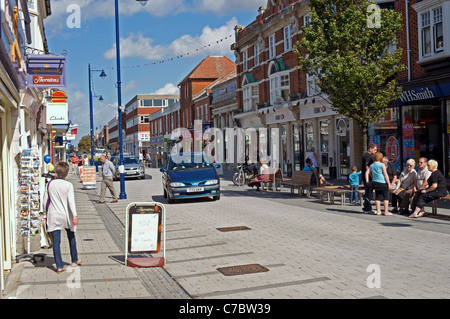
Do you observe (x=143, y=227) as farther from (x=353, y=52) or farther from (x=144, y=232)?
(x=353, y=52)

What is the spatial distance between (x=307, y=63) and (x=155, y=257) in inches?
421

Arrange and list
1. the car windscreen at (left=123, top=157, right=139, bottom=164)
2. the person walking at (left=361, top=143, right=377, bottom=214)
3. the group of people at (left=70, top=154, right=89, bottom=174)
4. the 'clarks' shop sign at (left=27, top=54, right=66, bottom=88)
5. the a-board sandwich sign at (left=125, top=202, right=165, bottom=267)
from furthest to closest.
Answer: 1. the group of people at (left=70, top=154, right=89, bottom=174)
2. the car windscreen at (left=123, top=157, right=139, bottom=164)
3. the person walking at (left=361, top=143, right=377, bottom=214)
4. the 'clarks' shop sign at (left=27, top=54, right=66, bottom=88)
5. the a-board sandwich sign at (left=125, top=202, right=165, bottom=267)

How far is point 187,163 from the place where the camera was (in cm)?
1880

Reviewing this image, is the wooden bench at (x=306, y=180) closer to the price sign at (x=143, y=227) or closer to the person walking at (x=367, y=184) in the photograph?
the person walking at (x=367, y=184)

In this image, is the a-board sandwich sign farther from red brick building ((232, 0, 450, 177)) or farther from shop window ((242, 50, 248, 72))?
shop window ((242, 50, 248, 72))

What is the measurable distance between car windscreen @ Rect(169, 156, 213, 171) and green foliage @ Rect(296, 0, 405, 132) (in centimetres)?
491

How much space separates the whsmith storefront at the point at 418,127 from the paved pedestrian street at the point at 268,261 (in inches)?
220

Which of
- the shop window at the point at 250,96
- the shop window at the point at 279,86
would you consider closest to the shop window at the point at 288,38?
the shop window at the point at 279,86

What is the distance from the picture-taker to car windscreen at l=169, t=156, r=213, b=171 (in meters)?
18.5

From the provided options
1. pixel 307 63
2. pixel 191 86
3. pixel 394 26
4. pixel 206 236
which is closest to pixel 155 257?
pixel 206 236

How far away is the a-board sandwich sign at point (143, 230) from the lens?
8258 mm

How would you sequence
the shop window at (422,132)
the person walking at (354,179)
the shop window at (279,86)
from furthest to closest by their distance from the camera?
the shop window at (279,86)
the shop window at (422,132)
the person walking at (354,179)

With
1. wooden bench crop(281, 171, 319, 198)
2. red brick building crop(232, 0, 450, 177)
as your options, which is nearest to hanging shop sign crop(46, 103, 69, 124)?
wooden bench crop(281, 171, 319, 198)

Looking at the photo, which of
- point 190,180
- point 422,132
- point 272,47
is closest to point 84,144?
point 272,47
